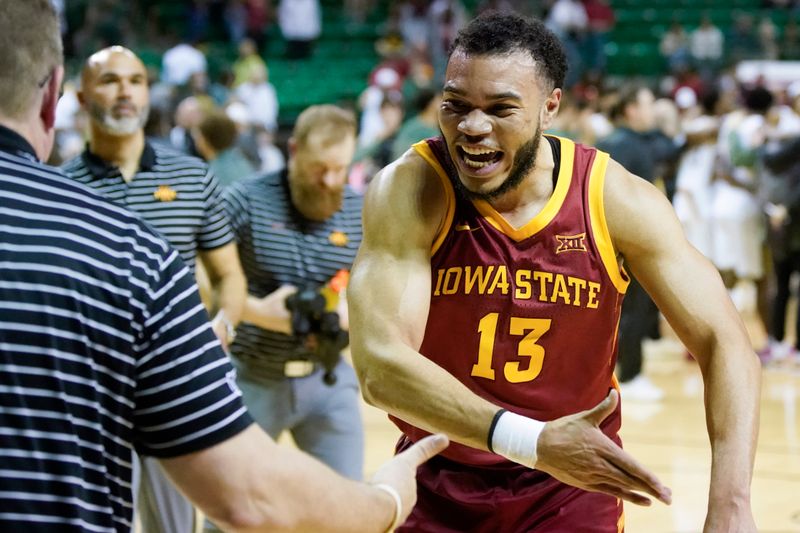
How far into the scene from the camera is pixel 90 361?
191 cm

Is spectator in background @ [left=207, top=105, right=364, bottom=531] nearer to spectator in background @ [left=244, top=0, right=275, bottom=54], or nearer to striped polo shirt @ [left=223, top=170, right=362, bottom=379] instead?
striped polo shirt @ [left=223, top=170, right=362, bottom=379]

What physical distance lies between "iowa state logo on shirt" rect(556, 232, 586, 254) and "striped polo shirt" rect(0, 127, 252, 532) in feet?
5.42

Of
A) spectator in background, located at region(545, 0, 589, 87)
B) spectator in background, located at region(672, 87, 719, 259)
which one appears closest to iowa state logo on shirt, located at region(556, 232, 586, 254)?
spectator in background, located at region(672, 87, 719, 259)

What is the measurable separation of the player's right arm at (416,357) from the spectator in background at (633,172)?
241 inches

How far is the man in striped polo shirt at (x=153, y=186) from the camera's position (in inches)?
195

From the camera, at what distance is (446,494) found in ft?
11.5

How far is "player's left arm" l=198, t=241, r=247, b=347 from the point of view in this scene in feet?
16.9

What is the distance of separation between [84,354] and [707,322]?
6.46 ft

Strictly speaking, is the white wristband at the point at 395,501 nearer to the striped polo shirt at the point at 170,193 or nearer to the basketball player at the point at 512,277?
the basketball player at the point at 512,277

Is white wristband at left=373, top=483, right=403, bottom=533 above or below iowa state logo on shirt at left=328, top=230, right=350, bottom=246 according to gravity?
above

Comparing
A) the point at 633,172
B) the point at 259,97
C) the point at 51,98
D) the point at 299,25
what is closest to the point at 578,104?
the point at 633,172

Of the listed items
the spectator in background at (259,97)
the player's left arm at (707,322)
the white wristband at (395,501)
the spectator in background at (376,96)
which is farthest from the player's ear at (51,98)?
the spectator in background at (259,97)

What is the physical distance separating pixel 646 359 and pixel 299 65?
11.1 meters

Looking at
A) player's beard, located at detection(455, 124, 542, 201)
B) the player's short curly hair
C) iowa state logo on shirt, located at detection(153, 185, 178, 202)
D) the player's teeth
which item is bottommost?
iowa state logo on shirt, located at detection(153, 185, 178, 202)
